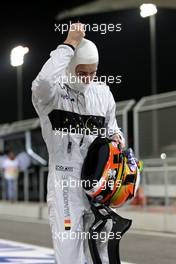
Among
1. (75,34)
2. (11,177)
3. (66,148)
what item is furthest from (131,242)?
(11,177)

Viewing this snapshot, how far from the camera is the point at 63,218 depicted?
3.53 metres

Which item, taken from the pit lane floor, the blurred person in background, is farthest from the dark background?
the pit lane floor

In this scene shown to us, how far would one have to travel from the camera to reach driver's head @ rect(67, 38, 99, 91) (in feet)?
11.9

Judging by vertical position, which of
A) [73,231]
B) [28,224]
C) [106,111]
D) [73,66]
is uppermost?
[73,66]

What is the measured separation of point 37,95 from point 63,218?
Result: 72cm

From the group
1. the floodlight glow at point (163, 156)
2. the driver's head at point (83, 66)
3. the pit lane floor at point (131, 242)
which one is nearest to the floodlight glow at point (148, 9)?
the floodlight glow at point (163, 156)

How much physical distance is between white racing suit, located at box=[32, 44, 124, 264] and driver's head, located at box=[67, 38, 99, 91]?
67 millimetres

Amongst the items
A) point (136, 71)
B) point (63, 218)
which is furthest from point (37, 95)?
point (136, 71)

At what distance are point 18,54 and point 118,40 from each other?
566cm

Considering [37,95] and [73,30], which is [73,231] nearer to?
[37,95]

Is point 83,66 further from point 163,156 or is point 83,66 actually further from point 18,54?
point 18,54

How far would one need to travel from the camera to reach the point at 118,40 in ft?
64.5

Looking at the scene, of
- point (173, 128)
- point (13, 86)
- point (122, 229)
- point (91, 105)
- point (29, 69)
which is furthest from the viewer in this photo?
point (13, 86)

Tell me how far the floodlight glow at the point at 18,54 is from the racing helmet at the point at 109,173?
19.6 metres
